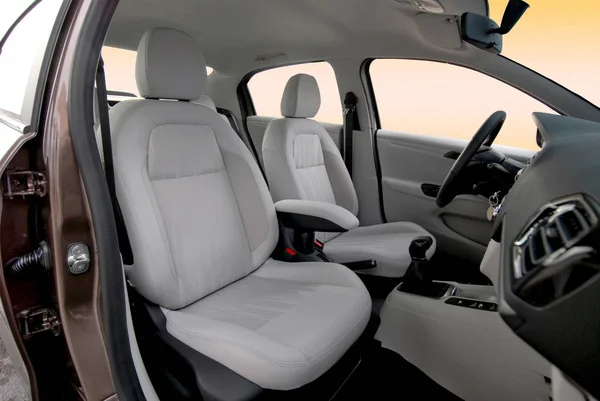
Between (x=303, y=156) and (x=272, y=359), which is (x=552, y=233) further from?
(x=303, y=156)

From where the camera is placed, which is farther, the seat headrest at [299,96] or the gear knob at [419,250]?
the seat headrest at [299,96]

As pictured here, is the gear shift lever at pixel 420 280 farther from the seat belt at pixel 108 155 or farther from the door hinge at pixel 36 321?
the door hinge at pixel 36 321

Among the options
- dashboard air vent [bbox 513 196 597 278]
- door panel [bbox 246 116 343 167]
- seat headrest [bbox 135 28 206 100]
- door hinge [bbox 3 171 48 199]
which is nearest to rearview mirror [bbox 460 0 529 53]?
seat headrest [bbox 135 28 206 100]

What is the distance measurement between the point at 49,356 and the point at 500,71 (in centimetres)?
226

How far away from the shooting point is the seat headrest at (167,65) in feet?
4.59

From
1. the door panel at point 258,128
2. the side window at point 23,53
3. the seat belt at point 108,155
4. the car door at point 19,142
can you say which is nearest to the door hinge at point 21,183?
the car door at point 19,142

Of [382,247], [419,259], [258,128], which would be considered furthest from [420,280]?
[258,128]

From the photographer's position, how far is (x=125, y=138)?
133cm

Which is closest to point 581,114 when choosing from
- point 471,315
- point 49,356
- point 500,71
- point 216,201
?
point 500,71

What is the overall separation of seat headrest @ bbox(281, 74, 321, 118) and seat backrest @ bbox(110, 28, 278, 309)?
3.18ft

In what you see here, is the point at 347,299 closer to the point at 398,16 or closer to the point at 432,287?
the point at 432,287

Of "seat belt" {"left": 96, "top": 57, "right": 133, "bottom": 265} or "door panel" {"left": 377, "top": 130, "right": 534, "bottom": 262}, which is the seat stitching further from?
"door panel" {"left": 377, "top": 130, "right": 534, "bottom": 262}

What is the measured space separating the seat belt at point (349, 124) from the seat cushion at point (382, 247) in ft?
2.37

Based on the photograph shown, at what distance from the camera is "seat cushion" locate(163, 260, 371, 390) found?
1089 mm
